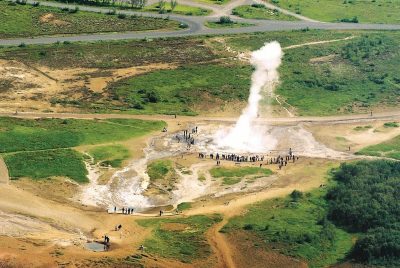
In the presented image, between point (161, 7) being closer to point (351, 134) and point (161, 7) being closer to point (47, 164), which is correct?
point (351, 134)

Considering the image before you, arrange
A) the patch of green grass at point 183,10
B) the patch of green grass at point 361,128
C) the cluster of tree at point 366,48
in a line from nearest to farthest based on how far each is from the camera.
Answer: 1. the patch of green grass at point 361,128
2. the cluster of tree at point 366,48
3. the patch of green grass at point 183,10

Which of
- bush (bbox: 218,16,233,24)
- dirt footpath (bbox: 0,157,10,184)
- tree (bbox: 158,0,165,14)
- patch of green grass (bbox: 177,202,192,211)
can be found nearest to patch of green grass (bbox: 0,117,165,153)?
dirt footpath (bbox: 0,157,10,184)

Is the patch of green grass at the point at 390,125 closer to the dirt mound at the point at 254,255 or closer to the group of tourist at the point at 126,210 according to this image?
the dirt mound at the point at 254,255

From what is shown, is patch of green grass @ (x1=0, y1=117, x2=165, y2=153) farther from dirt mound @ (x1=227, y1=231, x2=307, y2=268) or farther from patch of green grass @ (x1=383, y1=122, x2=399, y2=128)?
patch of green grass @ (x1=383, y1=122, x2=399, y2=128)

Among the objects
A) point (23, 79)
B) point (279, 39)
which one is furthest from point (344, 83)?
point (23, 79)

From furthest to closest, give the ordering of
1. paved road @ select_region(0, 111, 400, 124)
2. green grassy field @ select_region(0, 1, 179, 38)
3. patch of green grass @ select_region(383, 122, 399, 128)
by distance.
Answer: green grassy field @ select_region(0, 1, 179, 38)
patch of green grass @ select_region(383, 122, 399, 128)
paved road @ select_region(0, 111, 400, 124)

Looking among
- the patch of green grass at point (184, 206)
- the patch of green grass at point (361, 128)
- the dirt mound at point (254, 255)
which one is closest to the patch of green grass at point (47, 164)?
the patch of green grass at point (184, 206)

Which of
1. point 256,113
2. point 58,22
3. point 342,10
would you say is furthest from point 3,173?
point 342,10
